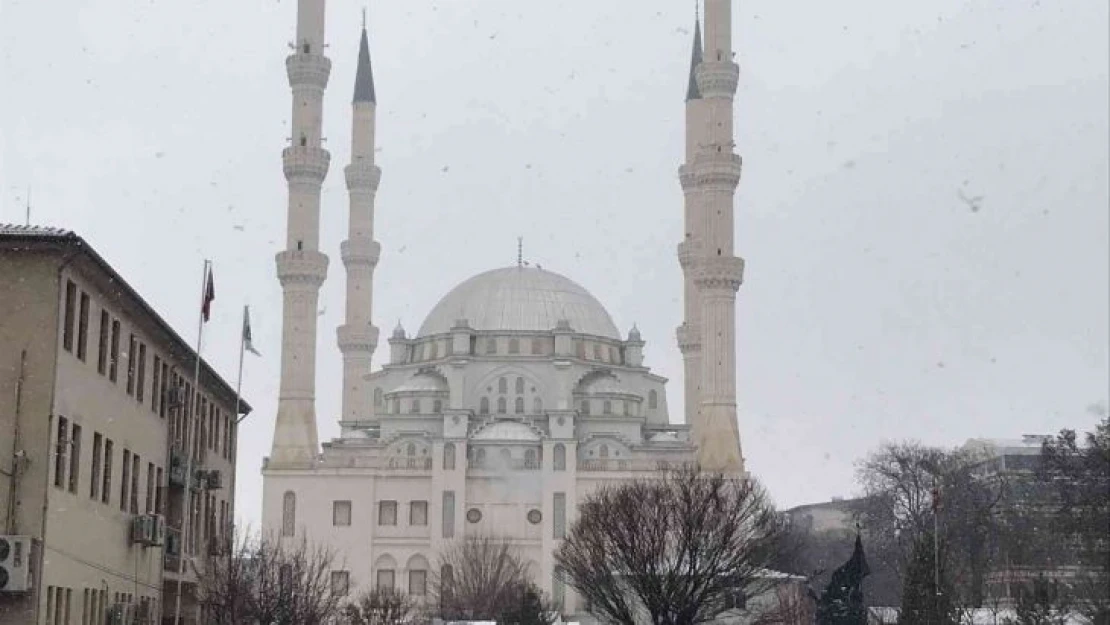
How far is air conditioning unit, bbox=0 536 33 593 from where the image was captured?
2130 cm

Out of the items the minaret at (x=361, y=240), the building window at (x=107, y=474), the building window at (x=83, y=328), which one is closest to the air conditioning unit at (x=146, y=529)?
the building window at (x=107, y=474)

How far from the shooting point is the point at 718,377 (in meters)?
72.5

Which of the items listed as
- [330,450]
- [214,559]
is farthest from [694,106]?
[214,559]

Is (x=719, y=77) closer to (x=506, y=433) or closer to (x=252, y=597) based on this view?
(x=506, y=433)

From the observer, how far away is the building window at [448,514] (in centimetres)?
8112

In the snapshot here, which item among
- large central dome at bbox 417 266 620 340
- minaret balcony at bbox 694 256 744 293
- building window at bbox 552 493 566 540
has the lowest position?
building window at bbox 552 493 566 540

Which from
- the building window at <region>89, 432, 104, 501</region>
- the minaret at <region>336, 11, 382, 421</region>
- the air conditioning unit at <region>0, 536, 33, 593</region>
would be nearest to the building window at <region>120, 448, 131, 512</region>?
the building window at <region>89, 432, 104, 501</region>

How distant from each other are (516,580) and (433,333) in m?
30.9

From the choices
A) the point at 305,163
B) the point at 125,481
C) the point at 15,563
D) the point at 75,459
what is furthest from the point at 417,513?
the point at 15,563

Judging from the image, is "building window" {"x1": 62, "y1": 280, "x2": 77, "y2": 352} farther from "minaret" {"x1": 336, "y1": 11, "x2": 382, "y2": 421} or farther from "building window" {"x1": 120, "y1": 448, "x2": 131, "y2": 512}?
"minaret" {"x1": 336, "y1": 11, "x2": 382, "y2": 421}

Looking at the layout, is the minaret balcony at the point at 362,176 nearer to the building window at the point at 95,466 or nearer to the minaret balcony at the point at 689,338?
the minaret balcony at the point at 689,338

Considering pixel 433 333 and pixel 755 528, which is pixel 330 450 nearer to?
pixel 433 333

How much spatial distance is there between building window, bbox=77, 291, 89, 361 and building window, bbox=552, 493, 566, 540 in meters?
57.0

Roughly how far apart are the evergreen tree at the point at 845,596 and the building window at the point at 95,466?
12.2 metres
